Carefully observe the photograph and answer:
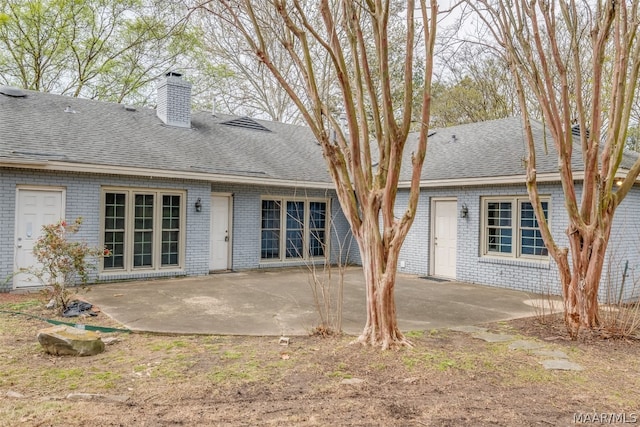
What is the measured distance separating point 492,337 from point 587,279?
4.76 ft

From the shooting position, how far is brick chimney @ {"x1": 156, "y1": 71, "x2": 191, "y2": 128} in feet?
40.6

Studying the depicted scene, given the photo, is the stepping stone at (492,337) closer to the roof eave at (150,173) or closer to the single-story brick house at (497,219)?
the single-story brick house at (497,219)

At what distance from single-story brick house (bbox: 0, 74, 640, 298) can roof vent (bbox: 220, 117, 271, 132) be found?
0.57 metres

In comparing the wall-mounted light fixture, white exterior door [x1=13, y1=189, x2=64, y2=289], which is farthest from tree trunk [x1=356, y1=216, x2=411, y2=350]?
white exterior door [x1=13, y1=189, x2=64, y2=289]

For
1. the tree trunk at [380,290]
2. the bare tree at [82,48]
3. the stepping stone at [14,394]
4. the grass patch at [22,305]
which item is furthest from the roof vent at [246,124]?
the stepping stone at [14,394]

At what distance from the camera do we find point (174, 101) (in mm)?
12469

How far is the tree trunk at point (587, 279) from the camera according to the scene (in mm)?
5730

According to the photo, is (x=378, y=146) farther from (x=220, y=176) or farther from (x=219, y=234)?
(x=219, y=234)

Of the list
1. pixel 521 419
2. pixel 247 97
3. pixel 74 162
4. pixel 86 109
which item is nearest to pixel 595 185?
pixel 521 419

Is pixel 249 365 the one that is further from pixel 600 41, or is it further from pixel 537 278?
pixel 537 278

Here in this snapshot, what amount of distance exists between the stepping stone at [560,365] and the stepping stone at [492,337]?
0.86 metres

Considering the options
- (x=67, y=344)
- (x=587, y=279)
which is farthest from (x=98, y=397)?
(x=587, y=279)

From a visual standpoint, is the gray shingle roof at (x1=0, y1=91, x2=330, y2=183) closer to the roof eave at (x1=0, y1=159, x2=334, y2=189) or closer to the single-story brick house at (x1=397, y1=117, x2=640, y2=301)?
the roof eave at (x1=0, y1=159, x2=334, y2=189)

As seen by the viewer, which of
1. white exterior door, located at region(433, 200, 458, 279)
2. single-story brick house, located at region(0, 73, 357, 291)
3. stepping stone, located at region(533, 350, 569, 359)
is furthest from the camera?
white exterior door, located at region(433, 200, 458, 279)
